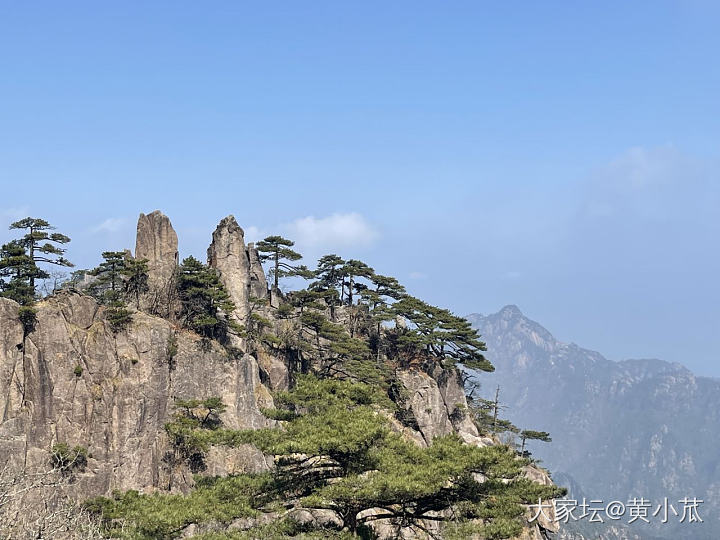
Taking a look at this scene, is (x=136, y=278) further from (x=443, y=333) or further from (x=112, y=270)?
(x=443, y=333)

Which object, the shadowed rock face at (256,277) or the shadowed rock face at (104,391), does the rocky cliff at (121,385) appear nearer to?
the shadowed rock face at (104,391)

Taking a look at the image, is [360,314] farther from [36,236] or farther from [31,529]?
[31,529]

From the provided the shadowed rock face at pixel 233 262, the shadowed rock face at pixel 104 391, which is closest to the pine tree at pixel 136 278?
the shadowed rock face at pixel 104 391

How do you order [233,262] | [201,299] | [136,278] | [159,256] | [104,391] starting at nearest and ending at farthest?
[104,391] → [136,278] → [201,299] → [159,256] → [233,262]

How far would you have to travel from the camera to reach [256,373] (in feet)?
203

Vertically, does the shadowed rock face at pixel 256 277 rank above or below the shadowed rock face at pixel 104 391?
above

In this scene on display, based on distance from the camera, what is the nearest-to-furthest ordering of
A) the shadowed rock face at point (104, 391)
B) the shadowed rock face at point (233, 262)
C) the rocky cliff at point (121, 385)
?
the shadowed rock face at point (104, 391), the rocky cliff at point (121, 385), the shadowed rock face at point (233, 262)

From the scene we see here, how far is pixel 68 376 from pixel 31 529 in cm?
3622

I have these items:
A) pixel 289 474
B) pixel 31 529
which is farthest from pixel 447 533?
pixel 31 529

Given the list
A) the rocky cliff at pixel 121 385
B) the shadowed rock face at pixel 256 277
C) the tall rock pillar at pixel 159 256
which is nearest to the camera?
the rocky cliff at pixel 121 385

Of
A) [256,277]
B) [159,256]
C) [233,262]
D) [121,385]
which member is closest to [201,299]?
[159,256]

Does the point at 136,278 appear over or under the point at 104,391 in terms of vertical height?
over

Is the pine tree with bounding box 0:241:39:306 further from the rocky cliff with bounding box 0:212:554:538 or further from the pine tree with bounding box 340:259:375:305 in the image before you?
the pine tree with bounding box 340:259:375:305

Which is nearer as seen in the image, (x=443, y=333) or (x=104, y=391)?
(x=104, y=391)
